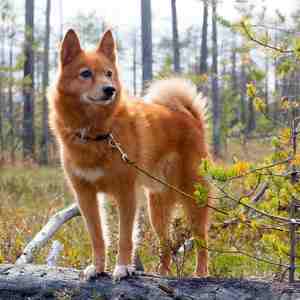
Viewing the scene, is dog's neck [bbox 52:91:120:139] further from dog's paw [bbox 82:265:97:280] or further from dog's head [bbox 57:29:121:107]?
dog's paw [bbox 82:265:97:280]

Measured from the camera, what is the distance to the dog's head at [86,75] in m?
3.47

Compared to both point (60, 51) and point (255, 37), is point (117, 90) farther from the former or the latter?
point (255, 37)

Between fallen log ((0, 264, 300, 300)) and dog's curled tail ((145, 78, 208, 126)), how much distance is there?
5.36 ft

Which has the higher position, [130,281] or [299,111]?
[299,111]

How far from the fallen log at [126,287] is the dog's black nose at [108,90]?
113 centimetres

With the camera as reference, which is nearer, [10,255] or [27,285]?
[27,285]

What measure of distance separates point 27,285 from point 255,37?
191cm

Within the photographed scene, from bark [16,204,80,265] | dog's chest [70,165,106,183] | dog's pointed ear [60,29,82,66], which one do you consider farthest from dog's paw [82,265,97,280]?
dog's pointed ear [60,29,82,66]

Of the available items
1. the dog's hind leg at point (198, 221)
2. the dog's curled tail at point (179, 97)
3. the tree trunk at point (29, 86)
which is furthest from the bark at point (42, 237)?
the tree trunk at point (29, 86)

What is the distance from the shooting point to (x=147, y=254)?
200 inches

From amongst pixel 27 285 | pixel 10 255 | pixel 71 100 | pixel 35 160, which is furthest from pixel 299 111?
pixel 35 160

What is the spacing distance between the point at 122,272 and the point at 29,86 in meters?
13.6

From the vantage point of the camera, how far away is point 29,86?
53.0 ft

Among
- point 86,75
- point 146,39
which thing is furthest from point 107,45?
point 146,39
